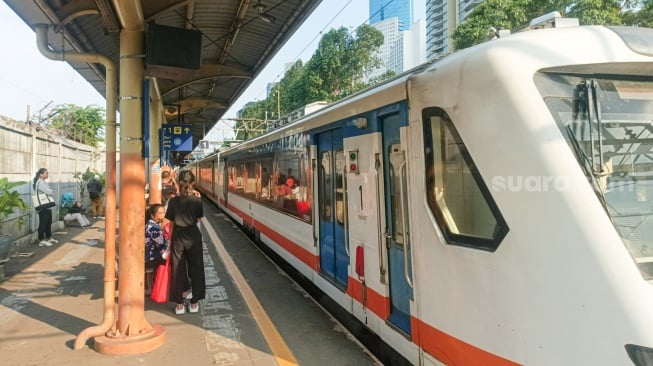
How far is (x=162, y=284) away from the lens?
596 cm

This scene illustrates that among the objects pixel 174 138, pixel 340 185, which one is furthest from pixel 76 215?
pixel 340 185

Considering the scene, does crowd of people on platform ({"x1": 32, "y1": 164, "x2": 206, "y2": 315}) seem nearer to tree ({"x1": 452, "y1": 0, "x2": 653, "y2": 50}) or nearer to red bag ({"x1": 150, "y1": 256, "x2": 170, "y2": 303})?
red bag ({"x1": 150, "y1": 256, "x2": 170, "y2": 303})

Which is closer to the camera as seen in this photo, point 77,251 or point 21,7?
point 21,7

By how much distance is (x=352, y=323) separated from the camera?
573cm

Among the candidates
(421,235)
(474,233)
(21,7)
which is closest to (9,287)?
(21,7)

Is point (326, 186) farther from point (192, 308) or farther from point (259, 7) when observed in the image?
point (259, 7)

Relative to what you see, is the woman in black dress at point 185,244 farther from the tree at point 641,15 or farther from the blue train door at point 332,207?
the tree at point 641,15

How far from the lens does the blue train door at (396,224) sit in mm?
3752

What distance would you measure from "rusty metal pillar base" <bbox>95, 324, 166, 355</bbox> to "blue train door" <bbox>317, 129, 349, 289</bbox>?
2.01 m

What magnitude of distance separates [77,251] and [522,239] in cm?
994

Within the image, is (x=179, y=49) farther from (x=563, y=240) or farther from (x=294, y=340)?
(x=563, y=240)

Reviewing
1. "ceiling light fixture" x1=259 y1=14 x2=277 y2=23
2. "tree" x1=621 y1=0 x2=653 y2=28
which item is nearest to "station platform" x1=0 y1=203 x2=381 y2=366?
"ceiling light fixture" x1=259 y1=14 x2=277 y2=23

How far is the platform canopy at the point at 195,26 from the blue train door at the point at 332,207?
176 centimetres

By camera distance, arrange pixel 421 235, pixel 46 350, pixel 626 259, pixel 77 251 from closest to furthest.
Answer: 1. pixel 626 259
2. pixel 421 235
3. pixel 46 350
4. pixel 77 251
